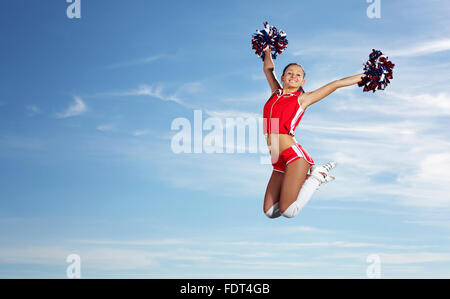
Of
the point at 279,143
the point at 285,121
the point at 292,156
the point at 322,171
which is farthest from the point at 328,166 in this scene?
the point at 285,121

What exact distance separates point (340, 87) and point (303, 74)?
2.08 feet

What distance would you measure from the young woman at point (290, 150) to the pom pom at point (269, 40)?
687mm

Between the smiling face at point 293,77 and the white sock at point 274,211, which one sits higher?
the smiling face at point 293,77

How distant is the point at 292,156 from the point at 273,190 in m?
0.64

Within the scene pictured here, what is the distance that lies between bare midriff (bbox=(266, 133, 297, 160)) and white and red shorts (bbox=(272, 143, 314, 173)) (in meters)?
0.06

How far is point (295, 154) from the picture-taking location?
7.06m

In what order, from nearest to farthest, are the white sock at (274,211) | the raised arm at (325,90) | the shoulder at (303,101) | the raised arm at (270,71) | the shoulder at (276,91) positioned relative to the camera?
the raised arm at (325,90), the shoulder at (303,101), the white sock at (274,211), the shoulder at (276,91), the raised arm at (270,71)

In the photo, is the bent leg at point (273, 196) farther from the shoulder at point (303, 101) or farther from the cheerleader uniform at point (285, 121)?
the shoulder at point (303, 101)

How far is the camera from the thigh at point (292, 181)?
6.93m

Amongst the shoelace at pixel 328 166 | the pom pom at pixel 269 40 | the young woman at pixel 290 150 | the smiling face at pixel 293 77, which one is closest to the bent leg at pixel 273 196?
the young woman at pixel 290 150

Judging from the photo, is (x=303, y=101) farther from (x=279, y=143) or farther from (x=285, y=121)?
(x=279, y=143)

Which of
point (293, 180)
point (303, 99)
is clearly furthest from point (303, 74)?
point (293, 180)

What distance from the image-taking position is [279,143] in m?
7.12
